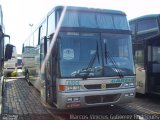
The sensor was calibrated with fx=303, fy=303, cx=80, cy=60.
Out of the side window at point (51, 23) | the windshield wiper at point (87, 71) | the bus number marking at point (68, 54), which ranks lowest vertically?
the windshield wiper at point (87, 71)

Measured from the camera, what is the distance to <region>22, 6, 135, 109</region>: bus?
27.5 ft

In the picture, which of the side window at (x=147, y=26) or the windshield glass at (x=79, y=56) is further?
the side window at (x=147, y=26)

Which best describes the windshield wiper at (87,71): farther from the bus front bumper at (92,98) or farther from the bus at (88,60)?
the bus front bumper at (92,98)

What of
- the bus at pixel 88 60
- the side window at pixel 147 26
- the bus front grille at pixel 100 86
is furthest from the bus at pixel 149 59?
the bus front grille at pixel 100 86

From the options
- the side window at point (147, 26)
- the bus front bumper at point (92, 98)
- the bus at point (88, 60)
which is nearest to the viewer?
the bus front bumper at point (92, 98)

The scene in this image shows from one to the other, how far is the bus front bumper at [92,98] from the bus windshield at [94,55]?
1.65 ft

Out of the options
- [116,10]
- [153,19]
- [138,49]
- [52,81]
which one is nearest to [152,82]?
[138,49]

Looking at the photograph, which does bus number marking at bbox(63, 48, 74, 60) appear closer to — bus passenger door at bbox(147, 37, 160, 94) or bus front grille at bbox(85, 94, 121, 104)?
bus front grille at bbox(85, 94, 121, 104)

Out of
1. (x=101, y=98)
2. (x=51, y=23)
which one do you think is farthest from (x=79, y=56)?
(x=51, y=23)

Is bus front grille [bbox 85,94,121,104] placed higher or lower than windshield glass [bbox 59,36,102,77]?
lower

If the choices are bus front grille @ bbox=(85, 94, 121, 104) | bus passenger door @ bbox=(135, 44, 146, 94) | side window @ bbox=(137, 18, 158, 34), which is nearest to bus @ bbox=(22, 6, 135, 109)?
bus front grille @ bbox=(85, 94, 121, 104)

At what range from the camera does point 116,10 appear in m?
9.53

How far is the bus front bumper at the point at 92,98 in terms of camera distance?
8.27 metres

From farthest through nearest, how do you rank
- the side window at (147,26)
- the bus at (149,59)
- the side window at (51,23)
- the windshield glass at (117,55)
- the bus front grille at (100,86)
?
the side window at (147,26), the bus at (149,59), the side window at (51,23), the windshield glass at (117,55), the bus front grille at (100,86)
